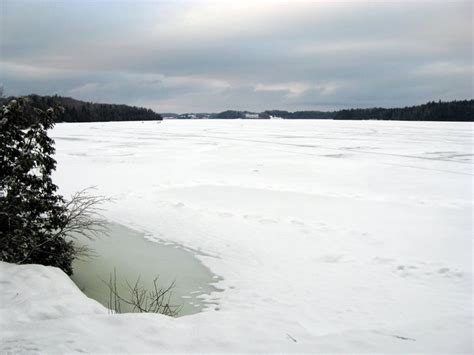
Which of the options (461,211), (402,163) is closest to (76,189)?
(461,211)

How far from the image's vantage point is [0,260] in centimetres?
736

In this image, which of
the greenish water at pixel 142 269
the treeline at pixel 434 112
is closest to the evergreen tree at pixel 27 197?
the greenish water at pixel 142 269

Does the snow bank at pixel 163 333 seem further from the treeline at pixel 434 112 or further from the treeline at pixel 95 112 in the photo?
the treeline at pixel 434 112

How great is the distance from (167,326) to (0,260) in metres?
4.39

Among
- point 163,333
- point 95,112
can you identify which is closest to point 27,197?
point 163,333

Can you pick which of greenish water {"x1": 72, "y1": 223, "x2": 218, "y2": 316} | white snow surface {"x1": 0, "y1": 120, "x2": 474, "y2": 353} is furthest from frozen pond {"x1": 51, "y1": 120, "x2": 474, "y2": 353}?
greenish water {"x1": 72, "y1": 223, "x2": 218, "y2": 316}

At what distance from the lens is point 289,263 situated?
28.5 ft

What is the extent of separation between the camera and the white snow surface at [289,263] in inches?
189

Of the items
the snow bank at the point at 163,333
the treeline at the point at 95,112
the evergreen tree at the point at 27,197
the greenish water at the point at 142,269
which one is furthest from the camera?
the treeline at the point at 95,112

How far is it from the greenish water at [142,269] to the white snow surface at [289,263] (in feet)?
1.35

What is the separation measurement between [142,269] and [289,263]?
3.29m

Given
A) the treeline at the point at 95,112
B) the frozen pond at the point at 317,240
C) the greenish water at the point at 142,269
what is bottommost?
the greenish water at the point at 142,269

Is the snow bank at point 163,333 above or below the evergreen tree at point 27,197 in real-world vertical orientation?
below

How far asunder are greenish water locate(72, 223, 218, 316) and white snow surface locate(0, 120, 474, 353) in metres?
0.41
